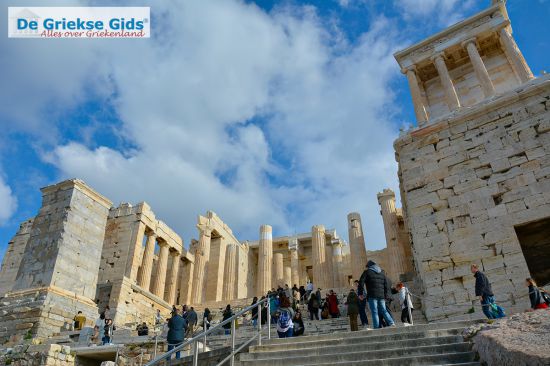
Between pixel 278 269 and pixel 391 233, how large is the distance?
450 inches

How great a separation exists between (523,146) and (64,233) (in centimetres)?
1621

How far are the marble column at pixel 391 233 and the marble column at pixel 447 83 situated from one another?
9.97 metres

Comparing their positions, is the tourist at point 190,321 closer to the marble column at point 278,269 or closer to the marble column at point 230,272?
the marble column at point 230,272

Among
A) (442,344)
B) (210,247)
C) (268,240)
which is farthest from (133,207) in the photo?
(442,344)

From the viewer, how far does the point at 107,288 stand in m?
21.7

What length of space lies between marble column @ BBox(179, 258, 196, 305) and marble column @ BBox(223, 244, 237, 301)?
98.8 inches

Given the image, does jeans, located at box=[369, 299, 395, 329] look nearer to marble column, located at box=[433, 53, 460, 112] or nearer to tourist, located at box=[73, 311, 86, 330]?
marble column, located at box=[433, 53, 460, 112]

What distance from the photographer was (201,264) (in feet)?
97.2

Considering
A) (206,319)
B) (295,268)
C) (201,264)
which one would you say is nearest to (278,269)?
(295,268)

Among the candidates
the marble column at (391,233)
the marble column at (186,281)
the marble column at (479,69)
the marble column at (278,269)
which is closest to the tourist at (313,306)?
the marble column at (391,233)

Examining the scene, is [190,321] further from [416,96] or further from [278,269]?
[278,269]

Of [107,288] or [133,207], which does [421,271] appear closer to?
[107,288]

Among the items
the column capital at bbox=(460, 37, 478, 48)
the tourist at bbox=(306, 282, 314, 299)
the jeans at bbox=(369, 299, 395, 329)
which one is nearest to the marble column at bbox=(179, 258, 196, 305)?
the tourist at bbox=(306, 282, 314, 299)

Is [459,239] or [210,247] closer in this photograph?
[459,239]
